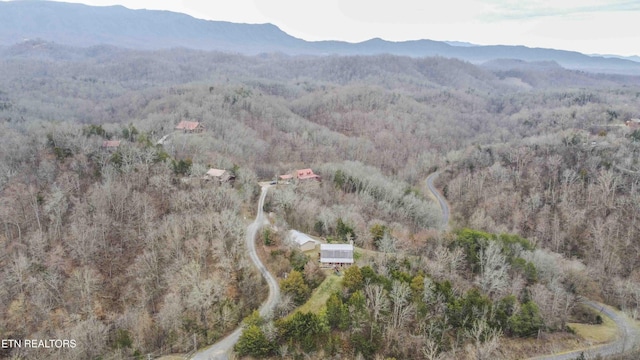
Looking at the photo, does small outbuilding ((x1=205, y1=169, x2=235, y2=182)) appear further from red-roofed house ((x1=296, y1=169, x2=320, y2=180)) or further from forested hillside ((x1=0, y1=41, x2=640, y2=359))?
red-roofed house ((x1=296, y1=169, x2=320, y2=180))

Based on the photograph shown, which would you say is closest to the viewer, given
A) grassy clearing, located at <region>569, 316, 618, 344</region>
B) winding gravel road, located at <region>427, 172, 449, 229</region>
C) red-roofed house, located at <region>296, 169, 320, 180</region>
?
grassy clearing, located at <region>569, 316, 618, 344</region>

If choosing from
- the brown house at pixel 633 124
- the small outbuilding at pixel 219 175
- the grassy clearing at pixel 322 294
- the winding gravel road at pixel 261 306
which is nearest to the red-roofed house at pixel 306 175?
A: the small outbuilding at pixel 219 175

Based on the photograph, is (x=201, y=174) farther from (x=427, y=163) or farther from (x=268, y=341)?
(x=427, y=163)

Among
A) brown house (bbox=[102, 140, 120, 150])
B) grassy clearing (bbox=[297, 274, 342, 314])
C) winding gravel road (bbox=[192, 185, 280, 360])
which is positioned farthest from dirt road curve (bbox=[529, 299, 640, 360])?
brown house (bbox=[102, 140, 120, 150])

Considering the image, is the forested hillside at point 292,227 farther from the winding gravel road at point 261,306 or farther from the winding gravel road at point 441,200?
the winding gravel road at point 441,200

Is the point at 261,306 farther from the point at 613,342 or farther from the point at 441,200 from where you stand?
the point at 441,200

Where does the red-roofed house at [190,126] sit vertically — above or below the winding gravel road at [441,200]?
above

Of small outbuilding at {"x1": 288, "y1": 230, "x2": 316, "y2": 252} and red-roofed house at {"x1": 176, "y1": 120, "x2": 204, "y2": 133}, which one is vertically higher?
red-roofed house at {"x1": 176, "y1": 120, "x2": 204, "y2": 133}

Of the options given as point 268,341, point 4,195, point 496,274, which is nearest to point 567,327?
point 496,274
